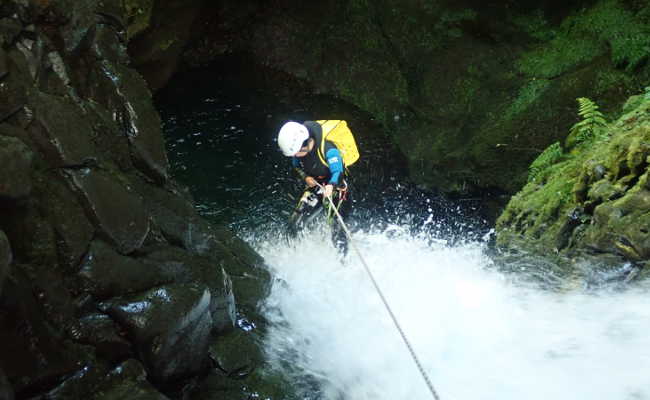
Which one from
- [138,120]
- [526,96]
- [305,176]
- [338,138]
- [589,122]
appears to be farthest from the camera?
[526,96]

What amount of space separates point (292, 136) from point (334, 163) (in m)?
0.69

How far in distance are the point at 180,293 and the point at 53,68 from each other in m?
2.05

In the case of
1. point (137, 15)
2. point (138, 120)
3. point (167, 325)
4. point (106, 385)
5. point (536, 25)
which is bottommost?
point (106, 385)

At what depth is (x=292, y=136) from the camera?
7.32 metres

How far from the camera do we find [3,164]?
3.29 m

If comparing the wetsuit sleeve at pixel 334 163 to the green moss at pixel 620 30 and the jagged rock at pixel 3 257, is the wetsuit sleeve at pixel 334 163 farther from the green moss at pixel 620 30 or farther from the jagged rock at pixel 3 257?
the green moss at pixel 620 30

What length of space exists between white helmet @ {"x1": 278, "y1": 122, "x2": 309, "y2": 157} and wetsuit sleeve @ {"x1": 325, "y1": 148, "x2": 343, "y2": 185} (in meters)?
0.42

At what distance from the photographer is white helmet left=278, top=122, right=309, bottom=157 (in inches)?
288

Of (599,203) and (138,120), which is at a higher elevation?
(138,120)

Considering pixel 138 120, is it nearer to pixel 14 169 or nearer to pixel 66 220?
pixel 66 220

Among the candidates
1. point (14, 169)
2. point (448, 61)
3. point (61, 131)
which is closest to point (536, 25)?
point (448, 61)

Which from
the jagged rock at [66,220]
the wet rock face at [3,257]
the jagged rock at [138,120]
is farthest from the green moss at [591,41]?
the wet rock face at [3,257]

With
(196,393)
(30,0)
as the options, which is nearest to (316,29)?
(30,0)

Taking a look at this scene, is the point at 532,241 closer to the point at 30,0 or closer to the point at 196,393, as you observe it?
the point at 196,393
